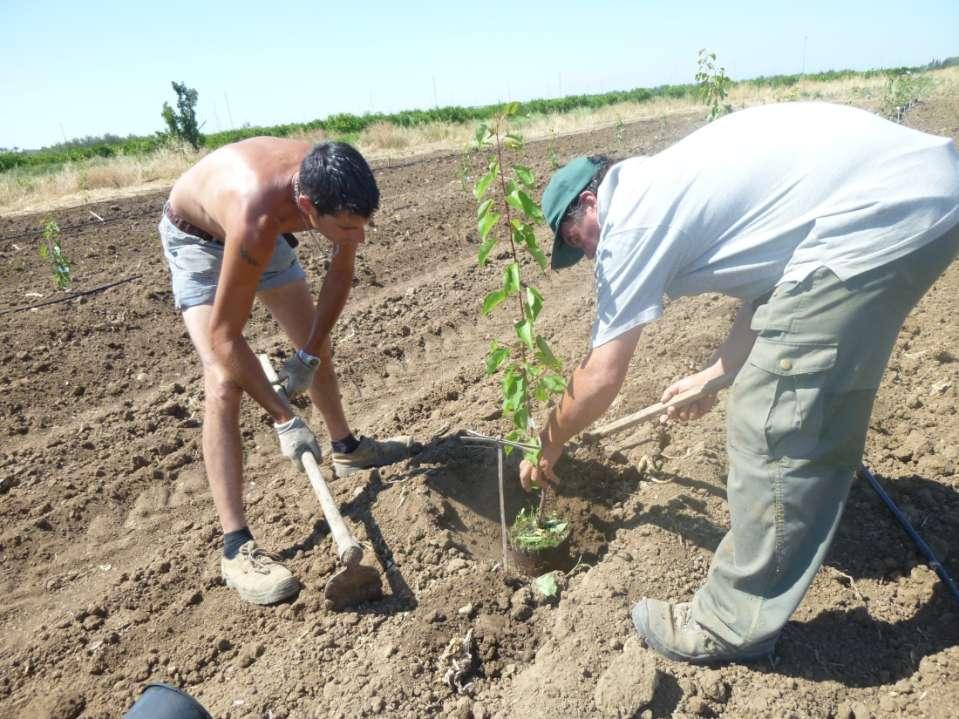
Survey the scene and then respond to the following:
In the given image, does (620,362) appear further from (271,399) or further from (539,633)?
(271,399)

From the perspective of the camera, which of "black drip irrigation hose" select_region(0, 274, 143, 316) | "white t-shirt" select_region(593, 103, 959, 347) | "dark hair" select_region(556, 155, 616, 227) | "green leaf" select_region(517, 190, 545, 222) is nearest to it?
"white t-shirt" select_region(593, 103, 959, 347)

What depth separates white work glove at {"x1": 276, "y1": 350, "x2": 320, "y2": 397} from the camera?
339 cm

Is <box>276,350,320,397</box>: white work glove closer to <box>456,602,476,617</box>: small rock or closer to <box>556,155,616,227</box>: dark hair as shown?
<box>456,602,476,617</box>: small rock

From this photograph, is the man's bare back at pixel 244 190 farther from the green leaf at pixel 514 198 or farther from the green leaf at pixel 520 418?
the green leaf at pixel 520 418

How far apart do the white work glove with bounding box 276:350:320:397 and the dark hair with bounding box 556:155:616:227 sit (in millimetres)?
1641

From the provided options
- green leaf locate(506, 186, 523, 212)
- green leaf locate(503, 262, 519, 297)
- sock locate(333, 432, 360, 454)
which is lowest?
sock locate(333, 432, 360, 454)

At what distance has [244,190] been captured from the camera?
9.33 feet

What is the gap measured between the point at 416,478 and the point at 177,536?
1279mm

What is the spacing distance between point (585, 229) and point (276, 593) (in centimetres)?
195

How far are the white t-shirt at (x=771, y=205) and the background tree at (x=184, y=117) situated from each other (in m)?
20.9

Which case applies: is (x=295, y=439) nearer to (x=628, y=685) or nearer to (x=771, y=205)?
(x=628, y=685)

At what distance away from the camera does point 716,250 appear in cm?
208

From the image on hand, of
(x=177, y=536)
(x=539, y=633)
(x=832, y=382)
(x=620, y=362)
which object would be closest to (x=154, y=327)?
(x=177, y=536)

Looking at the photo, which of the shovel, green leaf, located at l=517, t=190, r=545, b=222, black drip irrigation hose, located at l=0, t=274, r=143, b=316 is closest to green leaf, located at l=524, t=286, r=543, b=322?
green leaf, located at l=517, t=190, r=545, b=222
